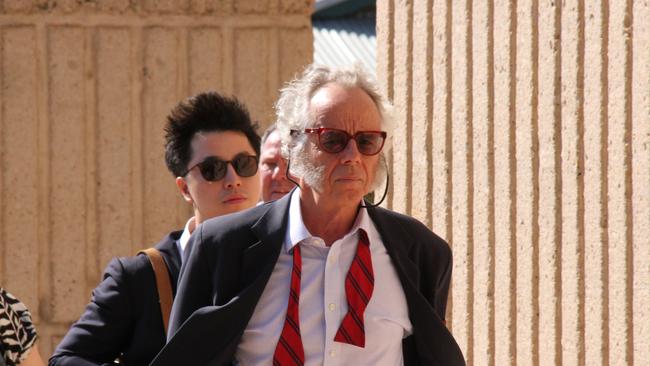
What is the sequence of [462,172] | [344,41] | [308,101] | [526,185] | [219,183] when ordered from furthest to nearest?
[344,41]
[462,172]
[526,185]
[219,183]
[308,101]

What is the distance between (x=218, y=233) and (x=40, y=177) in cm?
361

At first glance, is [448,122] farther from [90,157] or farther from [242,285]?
[242,285]

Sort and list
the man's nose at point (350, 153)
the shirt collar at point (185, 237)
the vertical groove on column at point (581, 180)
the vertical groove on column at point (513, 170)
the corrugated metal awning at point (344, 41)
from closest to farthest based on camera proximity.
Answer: the man's nose at point (350, 153) → the shirt collar at point (185, 237) → the vertical groove on column at point (581, 180) → the vertical groove on column at point (513, 170) → the corrugated metal awning at point (344, 41)

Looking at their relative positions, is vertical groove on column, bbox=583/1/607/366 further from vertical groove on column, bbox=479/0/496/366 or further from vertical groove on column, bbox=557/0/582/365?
vertical groove on column, bbox=479/0/496/366

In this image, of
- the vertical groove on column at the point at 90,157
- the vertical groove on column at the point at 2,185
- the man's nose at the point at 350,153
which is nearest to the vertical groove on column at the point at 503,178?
the man's nose at the point at 350,153

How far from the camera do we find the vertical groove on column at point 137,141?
23.7 feet

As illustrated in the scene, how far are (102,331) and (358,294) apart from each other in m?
0.91

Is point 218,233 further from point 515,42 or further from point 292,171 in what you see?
point 515,42

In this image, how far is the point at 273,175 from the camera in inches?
227

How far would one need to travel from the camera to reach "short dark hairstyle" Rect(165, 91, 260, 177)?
504 centimetres

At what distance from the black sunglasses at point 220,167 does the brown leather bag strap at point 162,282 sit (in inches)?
19.6

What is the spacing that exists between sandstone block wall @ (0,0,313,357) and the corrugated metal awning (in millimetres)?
9259

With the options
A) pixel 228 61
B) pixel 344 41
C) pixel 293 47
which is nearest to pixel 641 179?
pixel 293 47

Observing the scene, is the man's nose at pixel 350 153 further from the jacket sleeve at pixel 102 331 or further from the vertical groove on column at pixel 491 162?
the vertical groove on column at pixel 491 162
